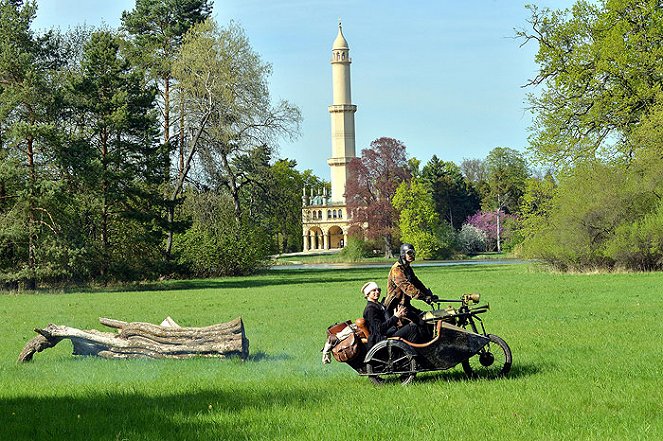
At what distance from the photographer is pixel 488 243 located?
11531cm

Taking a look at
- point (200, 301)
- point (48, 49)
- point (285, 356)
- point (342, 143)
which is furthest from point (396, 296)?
point (342, 143)

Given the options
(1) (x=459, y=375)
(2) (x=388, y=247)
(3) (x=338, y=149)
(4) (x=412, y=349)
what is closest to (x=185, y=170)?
(1) (x=459, y=375)

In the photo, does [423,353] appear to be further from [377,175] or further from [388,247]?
[377,175]

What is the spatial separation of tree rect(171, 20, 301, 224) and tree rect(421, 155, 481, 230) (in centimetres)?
6970

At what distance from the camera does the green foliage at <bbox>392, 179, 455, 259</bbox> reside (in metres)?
98.4

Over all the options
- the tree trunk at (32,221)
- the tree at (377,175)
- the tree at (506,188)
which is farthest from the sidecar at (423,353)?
the tree at (506,188)

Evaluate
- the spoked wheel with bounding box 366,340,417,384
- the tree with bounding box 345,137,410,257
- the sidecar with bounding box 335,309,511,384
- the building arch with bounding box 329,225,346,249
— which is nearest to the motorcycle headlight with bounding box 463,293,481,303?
the sidecar with bounding box 335,309,511,384

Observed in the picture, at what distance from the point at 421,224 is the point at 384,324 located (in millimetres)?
87563

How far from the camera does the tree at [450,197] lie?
126688mm

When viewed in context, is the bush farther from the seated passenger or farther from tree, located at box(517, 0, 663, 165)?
the seated passenger

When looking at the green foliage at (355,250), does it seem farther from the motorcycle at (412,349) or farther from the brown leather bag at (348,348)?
the brown leather bag at (348,348)

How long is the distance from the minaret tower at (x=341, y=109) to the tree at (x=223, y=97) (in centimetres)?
7640

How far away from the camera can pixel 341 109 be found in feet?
443

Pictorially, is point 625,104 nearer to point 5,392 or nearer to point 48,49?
point 48,49
